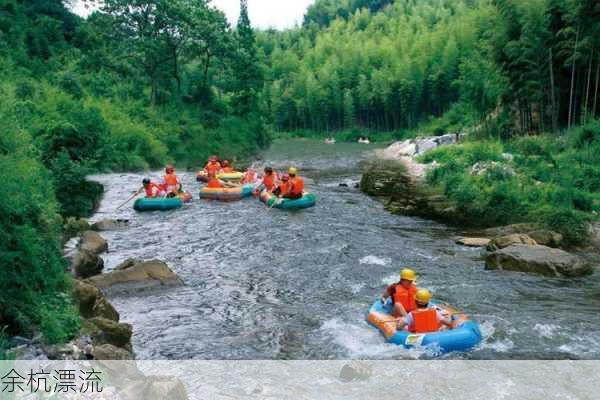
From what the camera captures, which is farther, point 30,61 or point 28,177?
point 30,61

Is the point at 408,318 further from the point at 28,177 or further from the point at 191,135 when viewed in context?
the point at 191,135

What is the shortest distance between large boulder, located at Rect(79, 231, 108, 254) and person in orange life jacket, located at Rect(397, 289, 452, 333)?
6.40 m

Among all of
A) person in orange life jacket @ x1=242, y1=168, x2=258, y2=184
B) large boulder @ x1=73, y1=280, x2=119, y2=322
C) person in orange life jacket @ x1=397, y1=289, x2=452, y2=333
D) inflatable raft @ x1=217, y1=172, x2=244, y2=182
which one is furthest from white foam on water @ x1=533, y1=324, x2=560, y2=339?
inflatable raft @ x1=217, y1=172, x2=244, y2=182

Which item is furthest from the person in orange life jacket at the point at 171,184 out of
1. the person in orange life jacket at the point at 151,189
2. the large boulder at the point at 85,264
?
the large boulder at the point at 85,264

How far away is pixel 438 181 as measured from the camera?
19594 mm

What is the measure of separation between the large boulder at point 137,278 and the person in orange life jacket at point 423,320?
166 inches

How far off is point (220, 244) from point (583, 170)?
996 centimetres

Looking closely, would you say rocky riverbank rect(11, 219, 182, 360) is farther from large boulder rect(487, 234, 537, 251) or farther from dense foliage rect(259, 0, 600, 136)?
dense foliage rect(259, 0, 600, 136)

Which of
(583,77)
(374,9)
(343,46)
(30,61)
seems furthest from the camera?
(374,9)

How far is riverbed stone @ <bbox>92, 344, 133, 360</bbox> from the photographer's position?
5926mm

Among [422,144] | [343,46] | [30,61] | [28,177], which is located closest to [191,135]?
[30,61]

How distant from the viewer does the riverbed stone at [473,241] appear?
468 inches

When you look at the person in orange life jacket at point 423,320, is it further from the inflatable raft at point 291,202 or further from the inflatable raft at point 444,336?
the inflatable raft at point 291,202

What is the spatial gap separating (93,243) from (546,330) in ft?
27.7
